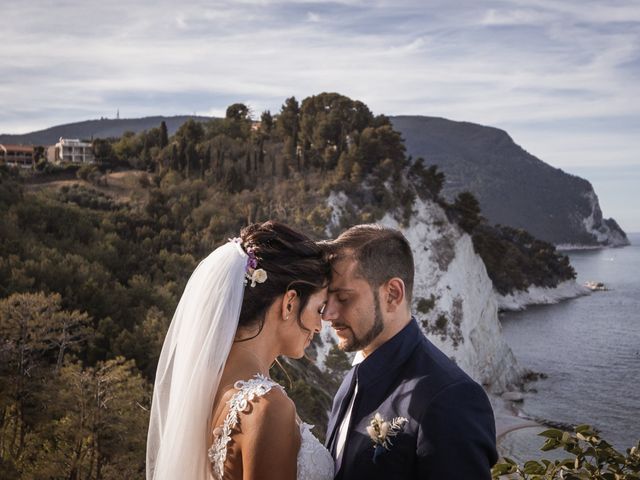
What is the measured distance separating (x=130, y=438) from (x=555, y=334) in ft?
177

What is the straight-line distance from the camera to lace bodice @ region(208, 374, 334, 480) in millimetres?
2865

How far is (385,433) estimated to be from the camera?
9.39 ft

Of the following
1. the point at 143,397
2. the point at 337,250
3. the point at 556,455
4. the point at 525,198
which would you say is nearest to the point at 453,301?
the point at 556,455

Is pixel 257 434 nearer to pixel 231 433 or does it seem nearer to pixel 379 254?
pixel 231 433

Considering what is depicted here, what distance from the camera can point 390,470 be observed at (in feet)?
9.55

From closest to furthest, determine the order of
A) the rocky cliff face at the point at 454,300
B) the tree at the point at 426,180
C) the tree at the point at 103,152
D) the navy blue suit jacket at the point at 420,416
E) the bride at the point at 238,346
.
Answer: the navy blue suit jacket at the point at 420,416 < the bride at the point at 238,346 < the rocky cliff face at the point at 454,300 < the tree at the point at 426,180 < the tree at the point at 103,152

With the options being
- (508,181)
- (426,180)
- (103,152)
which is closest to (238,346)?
(426,180)

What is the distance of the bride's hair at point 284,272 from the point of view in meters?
3.23

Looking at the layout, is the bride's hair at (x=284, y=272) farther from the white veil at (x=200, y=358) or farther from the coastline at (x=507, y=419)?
the coastline at (x=507, y=419)

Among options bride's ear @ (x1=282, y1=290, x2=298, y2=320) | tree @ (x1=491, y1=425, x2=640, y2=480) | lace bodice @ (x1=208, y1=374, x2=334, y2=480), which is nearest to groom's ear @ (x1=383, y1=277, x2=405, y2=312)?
bride's ear @ (x1=282, y1=290, x2=298, y2=320)

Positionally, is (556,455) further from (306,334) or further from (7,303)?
(306,334)

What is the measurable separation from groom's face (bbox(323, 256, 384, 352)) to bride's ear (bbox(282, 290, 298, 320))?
20cm

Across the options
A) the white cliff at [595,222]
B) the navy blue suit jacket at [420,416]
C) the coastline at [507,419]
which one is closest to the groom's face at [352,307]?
the navy blue suit jacket at [420,416]

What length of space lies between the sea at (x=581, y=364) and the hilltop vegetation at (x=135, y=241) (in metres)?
11.5
